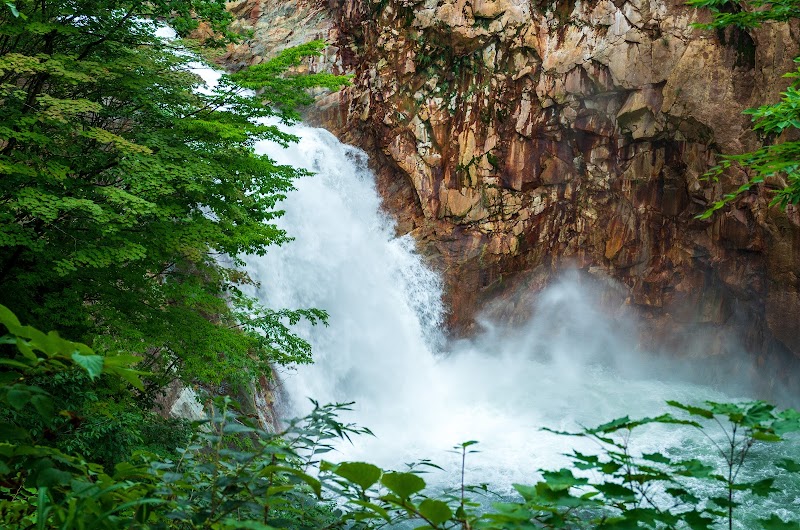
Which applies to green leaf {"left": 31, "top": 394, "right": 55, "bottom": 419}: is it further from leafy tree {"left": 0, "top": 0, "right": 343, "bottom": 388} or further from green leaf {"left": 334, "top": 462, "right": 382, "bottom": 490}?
leafy tree {"left": 0, "top": 0, "right": 343, "bottom": 388}

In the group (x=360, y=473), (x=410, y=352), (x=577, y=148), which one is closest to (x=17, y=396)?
(x=360, y=473)

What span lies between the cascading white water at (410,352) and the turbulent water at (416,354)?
0.12 ft

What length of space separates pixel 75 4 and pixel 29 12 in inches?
17.1

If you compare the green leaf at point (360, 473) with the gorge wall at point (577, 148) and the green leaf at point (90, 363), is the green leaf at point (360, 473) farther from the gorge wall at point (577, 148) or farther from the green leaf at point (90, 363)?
the gorge wall at point (577, 148)

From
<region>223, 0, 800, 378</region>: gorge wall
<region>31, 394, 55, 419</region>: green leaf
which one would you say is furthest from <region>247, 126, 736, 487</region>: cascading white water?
<region>31, 394, 55, 419</region>: green leaf

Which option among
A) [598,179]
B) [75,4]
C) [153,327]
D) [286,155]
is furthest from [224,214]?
[598,179]

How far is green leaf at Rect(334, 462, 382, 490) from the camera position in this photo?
49.2 inches

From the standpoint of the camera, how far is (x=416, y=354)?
16.4m

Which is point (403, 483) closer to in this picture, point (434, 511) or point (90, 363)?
point (434, 511)

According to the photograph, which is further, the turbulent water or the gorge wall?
the gorge wall

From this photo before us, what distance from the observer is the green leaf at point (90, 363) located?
1.03m

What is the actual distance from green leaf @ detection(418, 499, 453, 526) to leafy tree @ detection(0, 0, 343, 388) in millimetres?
4583

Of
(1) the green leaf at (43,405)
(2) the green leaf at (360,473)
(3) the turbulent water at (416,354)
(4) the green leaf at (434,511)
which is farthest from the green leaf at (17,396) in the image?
(3) the turbulent water at (416,354)

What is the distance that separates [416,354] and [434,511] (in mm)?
15278
